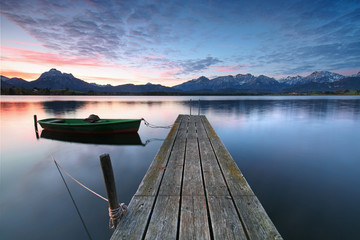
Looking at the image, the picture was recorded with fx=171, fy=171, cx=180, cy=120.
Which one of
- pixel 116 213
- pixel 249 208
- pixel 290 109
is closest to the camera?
pixel 116 213

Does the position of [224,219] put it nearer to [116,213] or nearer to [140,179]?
[116,213]

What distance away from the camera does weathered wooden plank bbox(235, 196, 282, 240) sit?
2.76m

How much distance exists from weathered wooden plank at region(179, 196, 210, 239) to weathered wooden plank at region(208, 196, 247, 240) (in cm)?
15

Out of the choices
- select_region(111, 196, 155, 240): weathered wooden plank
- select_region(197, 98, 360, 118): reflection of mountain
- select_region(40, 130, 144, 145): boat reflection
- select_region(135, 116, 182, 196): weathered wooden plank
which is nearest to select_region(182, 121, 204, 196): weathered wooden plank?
select_region(135, 116, 182, 196): weathered wooden plank

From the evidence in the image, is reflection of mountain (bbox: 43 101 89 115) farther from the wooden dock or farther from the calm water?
the wooden dock

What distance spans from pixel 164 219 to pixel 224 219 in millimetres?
1082

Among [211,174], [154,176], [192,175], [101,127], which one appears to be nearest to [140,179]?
[154,176]

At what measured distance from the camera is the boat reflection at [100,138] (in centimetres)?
1366

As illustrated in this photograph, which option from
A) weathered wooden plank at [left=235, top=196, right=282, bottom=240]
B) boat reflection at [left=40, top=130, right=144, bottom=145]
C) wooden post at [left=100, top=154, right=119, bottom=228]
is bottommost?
boat reflection at [left=40, top=130, right=144, bottom=145]

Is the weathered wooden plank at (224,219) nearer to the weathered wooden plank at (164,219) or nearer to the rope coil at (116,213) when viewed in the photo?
the weathered wooden plank at (164,219)

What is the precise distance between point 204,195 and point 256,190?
3.63 meters

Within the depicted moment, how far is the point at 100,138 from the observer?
1444 cm

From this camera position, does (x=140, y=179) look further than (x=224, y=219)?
Yes

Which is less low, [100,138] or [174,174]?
[174,174]
